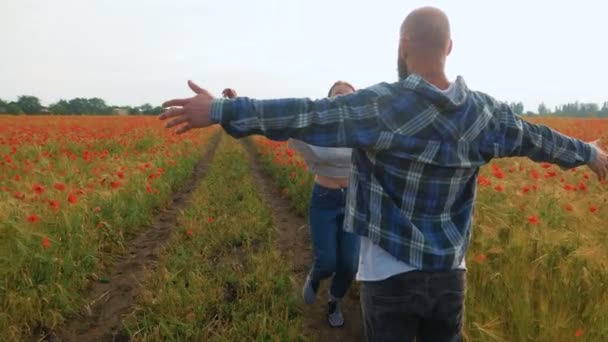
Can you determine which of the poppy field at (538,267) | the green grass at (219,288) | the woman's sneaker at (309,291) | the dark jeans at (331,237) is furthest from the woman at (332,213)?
the poppy field at (538,267)

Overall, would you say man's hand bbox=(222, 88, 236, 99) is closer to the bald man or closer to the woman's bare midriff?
the bald man

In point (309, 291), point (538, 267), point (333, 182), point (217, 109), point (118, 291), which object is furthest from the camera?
point (118, 291)

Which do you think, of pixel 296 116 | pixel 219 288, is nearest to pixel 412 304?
pixel 296 116

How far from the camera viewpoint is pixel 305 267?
4.71m

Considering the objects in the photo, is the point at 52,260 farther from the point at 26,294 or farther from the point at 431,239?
the point at 431,239

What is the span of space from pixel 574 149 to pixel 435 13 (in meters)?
0.98

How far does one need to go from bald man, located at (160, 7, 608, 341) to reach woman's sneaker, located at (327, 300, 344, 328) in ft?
5.96

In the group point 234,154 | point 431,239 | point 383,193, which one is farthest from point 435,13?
point 234,154

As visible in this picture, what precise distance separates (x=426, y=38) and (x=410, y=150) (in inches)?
16.4

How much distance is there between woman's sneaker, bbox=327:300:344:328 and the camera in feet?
11.5

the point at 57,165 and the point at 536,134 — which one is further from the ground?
the point at 536,134

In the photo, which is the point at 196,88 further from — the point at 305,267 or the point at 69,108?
the point at 69,108

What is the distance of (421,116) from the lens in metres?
1.45

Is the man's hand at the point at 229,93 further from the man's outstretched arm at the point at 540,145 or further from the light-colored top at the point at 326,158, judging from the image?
the light-colored top at the point at 326,158
